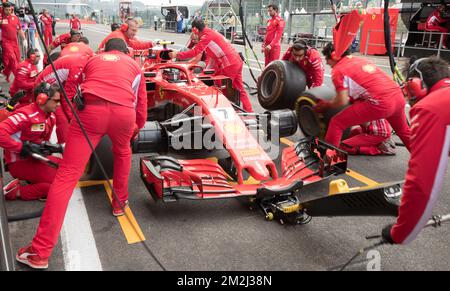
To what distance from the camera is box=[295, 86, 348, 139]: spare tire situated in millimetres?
5442

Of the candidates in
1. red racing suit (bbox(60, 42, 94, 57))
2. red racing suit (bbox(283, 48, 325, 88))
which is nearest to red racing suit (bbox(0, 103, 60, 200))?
red racing suit (bbox(60, 42, 94, 57))

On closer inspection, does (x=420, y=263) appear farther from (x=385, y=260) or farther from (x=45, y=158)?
(x=45, y=158)

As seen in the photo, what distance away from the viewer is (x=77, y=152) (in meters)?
3.12

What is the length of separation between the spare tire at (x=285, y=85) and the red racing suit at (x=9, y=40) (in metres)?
6.71

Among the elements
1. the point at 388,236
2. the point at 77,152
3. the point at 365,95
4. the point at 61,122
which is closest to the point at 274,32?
the point at 365,95

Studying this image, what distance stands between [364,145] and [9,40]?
28.2 feet

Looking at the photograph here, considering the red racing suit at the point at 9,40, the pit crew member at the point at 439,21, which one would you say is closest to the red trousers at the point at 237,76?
the red racing suit at the point at 9,40

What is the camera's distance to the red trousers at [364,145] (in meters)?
5.66

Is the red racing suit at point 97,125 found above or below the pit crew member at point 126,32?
below

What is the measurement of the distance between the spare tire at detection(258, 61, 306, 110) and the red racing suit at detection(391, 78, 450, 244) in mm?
4253

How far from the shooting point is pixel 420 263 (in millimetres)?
3139

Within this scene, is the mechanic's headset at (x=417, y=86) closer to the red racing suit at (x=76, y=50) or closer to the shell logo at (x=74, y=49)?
the red racing suit at (x=76, y=50)
